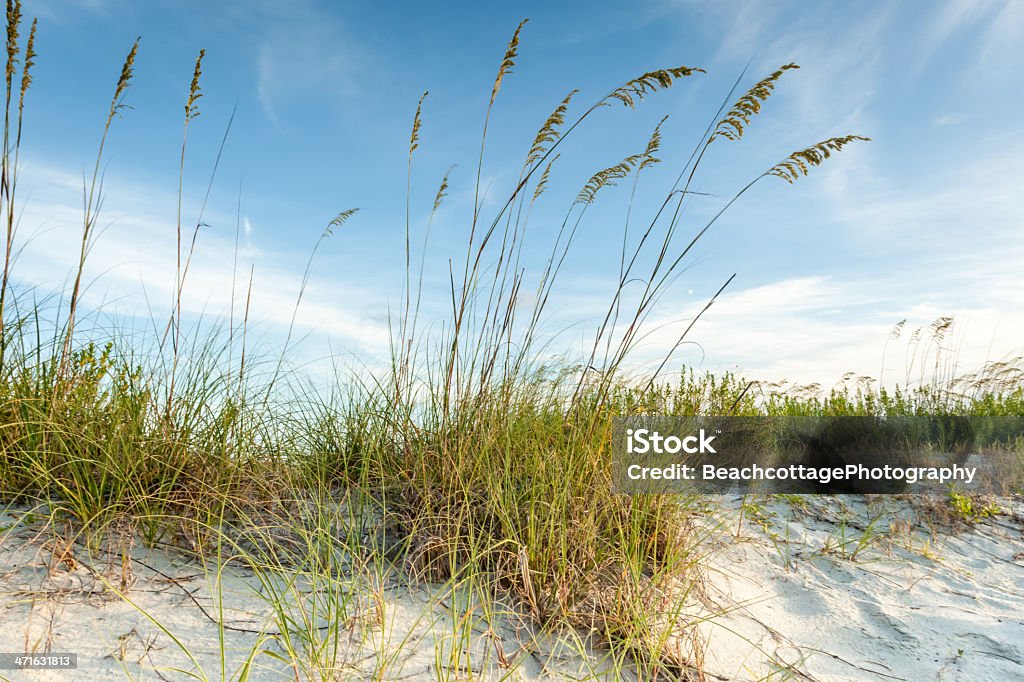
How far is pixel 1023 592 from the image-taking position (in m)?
3.63

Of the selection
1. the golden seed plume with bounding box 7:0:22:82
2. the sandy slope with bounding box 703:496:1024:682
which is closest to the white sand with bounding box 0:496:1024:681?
the sandy slope with bounding box 703:496:1024:682

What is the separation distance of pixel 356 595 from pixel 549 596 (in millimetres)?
704

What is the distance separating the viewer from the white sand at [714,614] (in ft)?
6.88

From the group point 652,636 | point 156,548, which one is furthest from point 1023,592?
point 156,548

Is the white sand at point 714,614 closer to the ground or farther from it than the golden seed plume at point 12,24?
closer to the ground

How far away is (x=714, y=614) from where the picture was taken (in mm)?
2582

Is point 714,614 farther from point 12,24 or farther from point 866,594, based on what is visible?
point 12,24

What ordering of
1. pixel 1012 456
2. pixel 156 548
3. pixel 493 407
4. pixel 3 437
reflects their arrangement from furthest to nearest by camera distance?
pixel 1012 456
pixel 493 407
pixel 3 437
pixel 156 548

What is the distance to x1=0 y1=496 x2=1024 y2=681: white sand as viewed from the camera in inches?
82.6

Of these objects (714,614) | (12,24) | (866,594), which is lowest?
(866,594)

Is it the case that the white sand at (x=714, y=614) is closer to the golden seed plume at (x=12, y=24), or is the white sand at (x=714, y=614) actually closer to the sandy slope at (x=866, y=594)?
the sandy slope at (x=866, y=594)

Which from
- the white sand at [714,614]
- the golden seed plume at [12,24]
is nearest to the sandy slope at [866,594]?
the white sand at [714,614]

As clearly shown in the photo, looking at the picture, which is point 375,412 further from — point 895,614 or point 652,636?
point 895,614

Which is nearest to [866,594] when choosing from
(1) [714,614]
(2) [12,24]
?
(1) [714,614]
